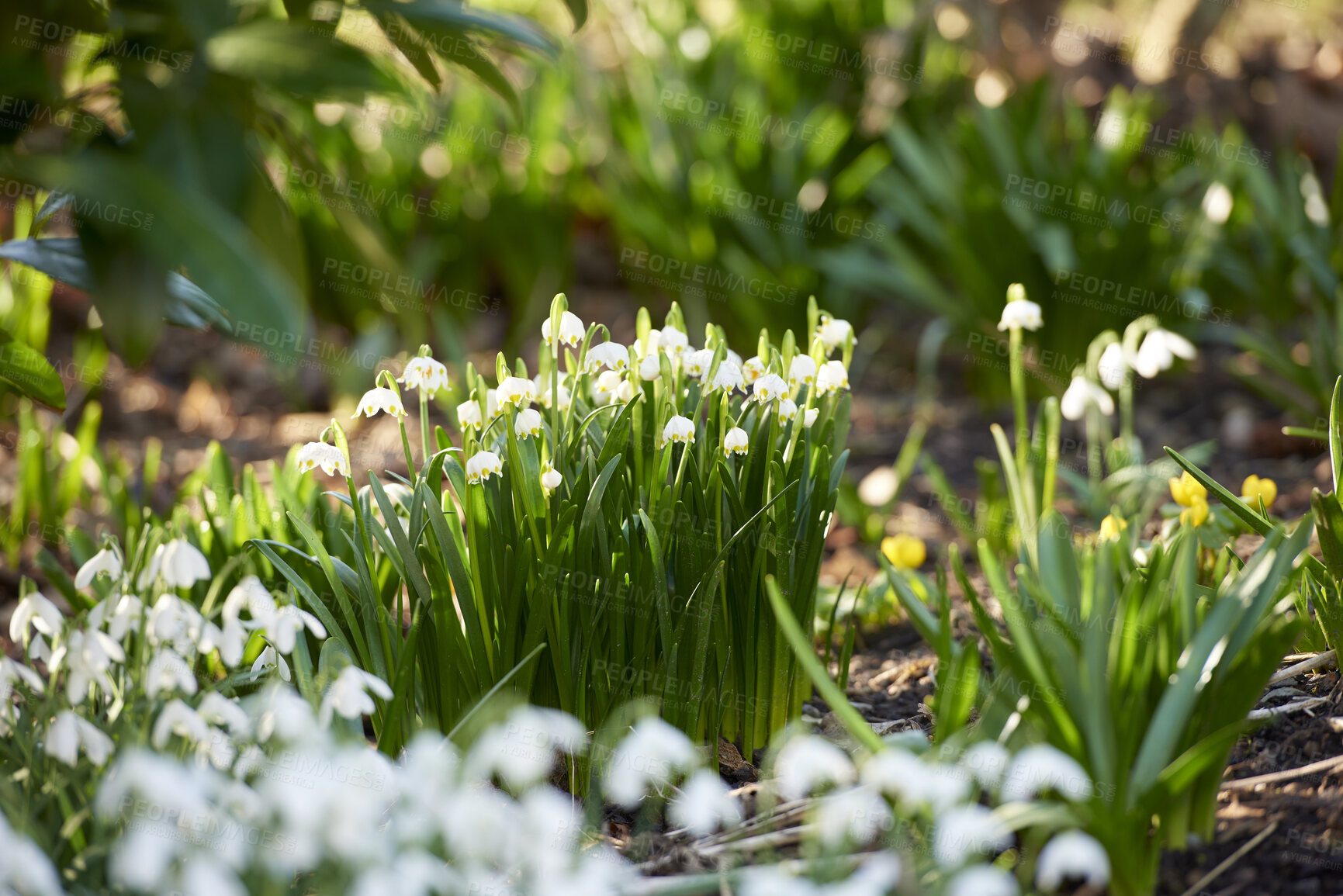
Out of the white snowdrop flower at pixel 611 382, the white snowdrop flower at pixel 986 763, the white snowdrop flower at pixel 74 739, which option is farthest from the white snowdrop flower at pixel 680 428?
the white snowdrop flower at pixel 74 739

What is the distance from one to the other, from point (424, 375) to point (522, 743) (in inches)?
26.0

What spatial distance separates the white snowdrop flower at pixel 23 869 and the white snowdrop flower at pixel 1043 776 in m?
1.00

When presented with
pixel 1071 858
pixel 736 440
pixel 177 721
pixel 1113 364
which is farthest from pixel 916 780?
pixel 1113 364

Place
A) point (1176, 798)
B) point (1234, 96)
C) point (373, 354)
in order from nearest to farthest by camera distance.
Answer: point (1176, 798), point (373, 354), point (1234, 96)

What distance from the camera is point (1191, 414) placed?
11.2 feet

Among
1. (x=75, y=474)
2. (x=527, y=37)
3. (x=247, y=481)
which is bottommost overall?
(x=75, y=474)

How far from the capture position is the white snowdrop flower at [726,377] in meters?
1.58

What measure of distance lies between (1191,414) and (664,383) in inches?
99.9

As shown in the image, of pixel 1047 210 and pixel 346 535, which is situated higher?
pixel 1047 210

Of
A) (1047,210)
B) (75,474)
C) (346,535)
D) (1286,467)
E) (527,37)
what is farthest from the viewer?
(1047,210)

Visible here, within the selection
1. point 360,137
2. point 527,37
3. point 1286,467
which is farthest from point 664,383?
point 360,137

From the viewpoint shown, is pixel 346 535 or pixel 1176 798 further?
pixel 346 535

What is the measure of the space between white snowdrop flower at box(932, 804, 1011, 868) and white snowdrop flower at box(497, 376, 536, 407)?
82 cm

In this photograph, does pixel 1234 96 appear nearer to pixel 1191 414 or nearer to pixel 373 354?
pixel 1191 414
